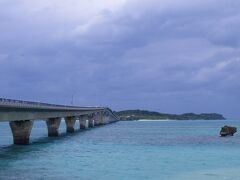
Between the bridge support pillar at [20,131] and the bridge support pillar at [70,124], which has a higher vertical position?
the bridge support pillar at [70,124]

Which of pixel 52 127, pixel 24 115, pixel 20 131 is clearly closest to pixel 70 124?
pixel 52 127

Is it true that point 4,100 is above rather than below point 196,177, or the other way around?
above

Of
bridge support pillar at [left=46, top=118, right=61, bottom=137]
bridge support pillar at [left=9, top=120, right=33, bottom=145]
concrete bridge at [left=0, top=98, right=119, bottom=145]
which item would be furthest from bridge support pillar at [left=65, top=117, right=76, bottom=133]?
bridge support pillar at [left=9, top=120, right=33, bottom=145]

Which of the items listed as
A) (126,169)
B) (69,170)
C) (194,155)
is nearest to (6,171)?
(69,170)

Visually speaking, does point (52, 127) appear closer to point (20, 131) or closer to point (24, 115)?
point (20, 131)

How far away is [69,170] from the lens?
4272 centimetres

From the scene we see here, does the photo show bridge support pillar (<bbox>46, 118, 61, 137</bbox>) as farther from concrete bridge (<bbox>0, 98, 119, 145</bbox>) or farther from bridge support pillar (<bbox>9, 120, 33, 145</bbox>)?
bridge support pillar (<bbox>9, 120, 33, 145</bbox>)

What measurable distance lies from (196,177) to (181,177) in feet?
3.43

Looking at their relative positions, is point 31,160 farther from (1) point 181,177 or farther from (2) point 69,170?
(1) point 181,177

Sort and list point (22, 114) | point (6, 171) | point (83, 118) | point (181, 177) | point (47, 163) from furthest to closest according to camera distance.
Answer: point (83, 118) → point (22, 114) → point (47, 163) → point (6, 171) → point (181, 177)

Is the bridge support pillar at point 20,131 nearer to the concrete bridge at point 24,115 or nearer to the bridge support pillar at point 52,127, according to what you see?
the concrete bridge at point 24,115

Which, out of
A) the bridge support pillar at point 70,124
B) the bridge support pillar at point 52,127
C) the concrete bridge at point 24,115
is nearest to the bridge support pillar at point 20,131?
the concrete bridge at point 24,115

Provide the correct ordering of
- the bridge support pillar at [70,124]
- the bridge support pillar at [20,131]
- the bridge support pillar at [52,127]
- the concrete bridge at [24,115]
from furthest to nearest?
the bridge support pillar at [70,124] → the bridge support pillar at [52,127] → the bridge support pillar at [20,131] → the concrete bridge at [24,115]

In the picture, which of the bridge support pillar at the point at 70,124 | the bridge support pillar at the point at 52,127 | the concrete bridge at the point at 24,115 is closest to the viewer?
the concrete bridge at the point at 24,115
